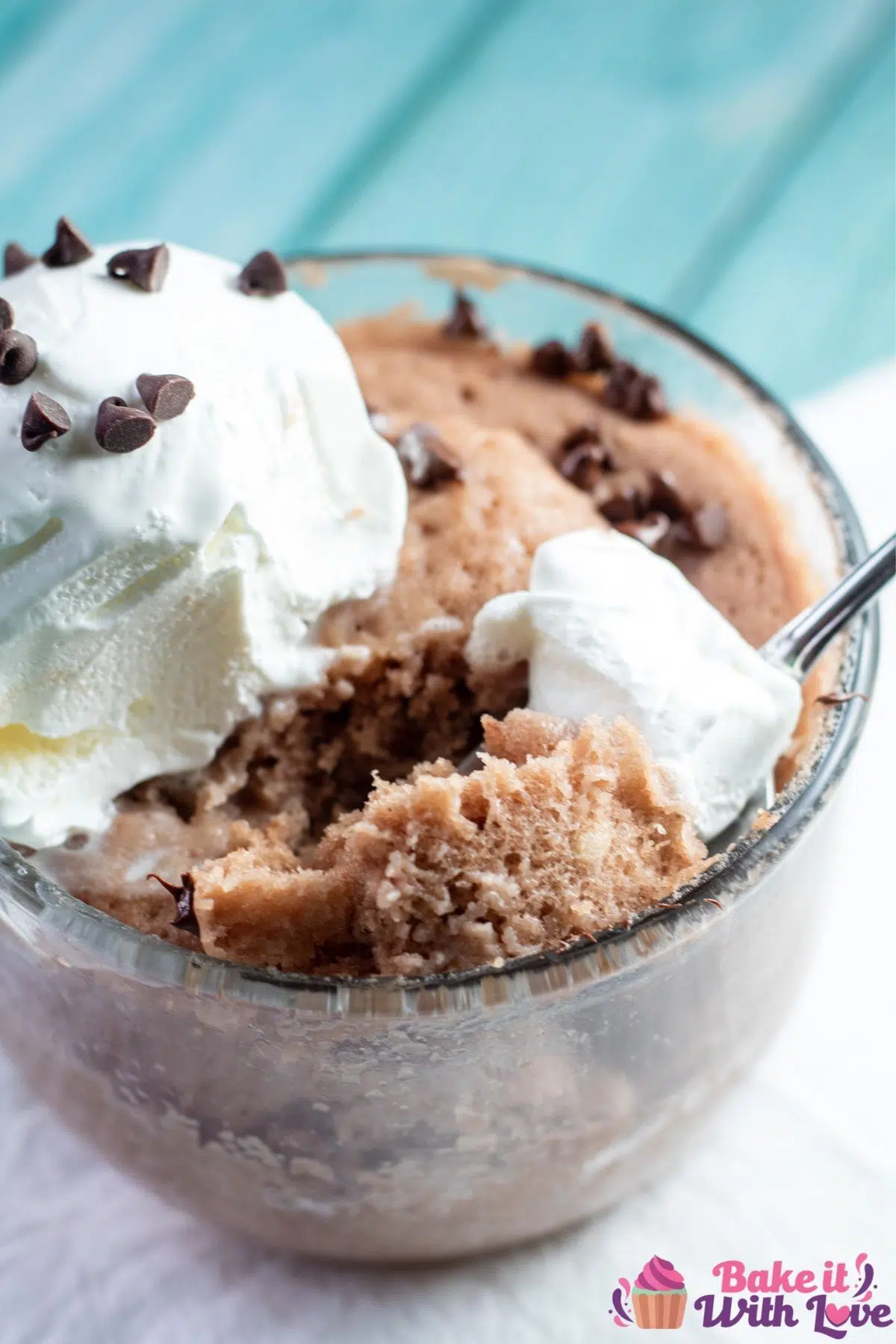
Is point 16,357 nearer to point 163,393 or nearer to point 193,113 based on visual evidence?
point 163,393

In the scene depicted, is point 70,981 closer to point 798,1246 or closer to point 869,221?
point 798,1246

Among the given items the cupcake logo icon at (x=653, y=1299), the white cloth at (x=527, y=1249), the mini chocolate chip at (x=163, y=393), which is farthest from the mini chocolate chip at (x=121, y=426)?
the cupcake logo icon at (x=653, y=1299)

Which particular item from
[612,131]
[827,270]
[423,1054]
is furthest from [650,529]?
[612,131]

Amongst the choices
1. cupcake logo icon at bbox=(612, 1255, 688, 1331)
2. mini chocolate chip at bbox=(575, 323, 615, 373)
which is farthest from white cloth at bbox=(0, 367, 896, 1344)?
mini chocolate chip at bbox=(575, 323, 615, 373)

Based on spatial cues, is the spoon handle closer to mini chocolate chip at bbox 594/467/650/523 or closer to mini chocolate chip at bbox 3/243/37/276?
mini chocolate chip at bbox 594/467/650/523

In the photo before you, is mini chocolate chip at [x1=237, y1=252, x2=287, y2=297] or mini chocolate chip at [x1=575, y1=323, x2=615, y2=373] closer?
mini chocolate chip at [x1=237, y1=252, x2=287, y2=297]

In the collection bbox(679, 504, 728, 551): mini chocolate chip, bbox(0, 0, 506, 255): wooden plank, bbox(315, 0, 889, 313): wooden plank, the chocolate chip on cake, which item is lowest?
bbox(0, 0, 506, 255): wooden plank
